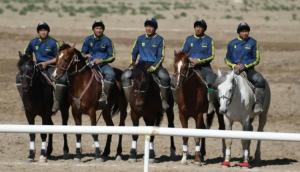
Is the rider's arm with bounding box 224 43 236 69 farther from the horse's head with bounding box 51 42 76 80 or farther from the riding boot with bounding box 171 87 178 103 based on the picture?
the horse's head with bounding box 51 42 76 80

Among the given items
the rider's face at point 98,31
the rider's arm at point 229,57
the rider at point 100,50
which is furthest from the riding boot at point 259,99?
the rider's face at point 98,31

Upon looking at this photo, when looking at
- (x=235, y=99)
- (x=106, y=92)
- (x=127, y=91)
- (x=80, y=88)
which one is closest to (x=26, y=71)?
(x=80, y=88)

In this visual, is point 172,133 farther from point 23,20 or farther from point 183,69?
point 23,20

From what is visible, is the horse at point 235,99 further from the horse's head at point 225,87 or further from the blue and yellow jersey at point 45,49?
the blue and yellow jersey at point 45,49

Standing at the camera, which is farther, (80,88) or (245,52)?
(245,52)

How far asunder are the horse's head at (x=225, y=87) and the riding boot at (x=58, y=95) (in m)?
3.11

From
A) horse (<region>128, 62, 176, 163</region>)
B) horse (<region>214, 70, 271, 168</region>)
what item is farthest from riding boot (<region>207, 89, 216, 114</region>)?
horse (<region>128, 62, 176, 163</region>)

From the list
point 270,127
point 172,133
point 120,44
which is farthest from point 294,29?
point 172,133

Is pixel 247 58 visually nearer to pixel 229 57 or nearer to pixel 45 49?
pixel 229 57

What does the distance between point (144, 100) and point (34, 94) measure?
213 centimetres

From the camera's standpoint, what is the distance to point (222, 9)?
64688mm

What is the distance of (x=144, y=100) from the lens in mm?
15328

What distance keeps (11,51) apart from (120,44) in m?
5.43

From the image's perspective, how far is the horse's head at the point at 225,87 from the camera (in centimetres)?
1427
